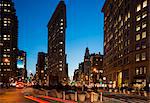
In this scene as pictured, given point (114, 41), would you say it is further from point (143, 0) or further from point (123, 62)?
point (143, 0)

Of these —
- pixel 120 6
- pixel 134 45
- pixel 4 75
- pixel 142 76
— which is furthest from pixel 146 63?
pixel 4 75

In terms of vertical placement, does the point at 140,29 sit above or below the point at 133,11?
below

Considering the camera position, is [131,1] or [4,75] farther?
[4,75]

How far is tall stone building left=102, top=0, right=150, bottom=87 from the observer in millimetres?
93812

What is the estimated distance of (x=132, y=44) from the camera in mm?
101750

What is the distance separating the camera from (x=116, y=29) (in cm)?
12850

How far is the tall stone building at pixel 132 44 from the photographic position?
93812 millimetres

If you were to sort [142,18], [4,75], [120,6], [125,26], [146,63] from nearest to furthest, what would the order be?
[146,63] < [142,18] < [125,26] < [120,6] < [4,75]

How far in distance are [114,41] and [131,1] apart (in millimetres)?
28908

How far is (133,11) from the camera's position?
341 feet

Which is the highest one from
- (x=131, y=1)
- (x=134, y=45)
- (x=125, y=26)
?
(x=131, y=1)

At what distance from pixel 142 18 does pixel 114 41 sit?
35217 millimetres

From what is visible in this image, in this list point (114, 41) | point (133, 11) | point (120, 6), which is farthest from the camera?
point (114, 41)

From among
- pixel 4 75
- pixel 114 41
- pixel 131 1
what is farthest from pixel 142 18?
pixel 4 75
